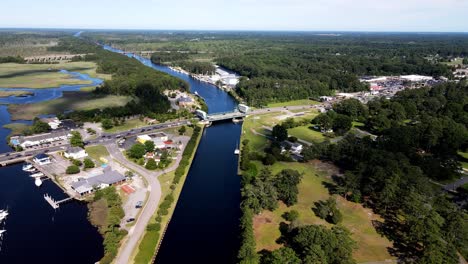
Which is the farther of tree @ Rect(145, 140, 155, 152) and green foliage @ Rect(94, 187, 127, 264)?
tree @ Rect(145, 140, 155, 152)

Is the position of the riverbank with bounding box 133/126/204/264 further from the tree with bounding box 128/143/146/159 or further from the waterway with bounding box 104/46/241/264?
the tree with bounding box 128/143/146/159

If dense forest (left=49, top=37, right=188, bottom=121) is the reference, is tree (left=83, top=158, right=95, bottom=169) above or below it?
below

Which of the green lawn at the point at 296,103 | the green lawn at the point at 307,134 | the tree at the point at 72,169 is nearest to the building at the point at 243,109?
the green lawn at the point at 296,103

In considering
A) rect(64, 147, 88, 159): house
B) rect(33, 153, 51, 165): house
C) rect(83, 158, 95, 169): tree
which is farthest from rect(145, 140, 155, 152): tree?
rect(33, 153, 51, 165): house

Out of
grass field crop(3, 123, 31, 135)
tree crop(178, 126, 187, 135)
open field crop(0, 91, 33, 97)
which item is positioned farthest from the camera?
open field crop(0, 91, 33, 97)

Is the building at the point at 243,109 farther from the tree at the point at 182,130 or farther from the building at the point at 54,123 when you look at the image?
the building at the point at 54,123

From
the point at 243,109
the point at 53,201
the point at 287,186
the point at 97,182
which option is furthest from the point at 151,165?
the point at 243,109
